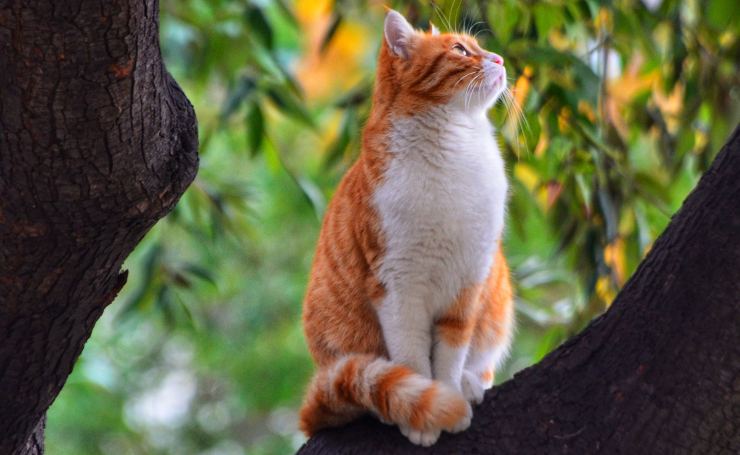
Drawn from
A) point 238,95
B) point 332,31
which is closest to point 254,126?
point 238,95

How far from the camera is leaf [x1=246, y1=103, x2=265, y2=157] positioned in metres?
3.12

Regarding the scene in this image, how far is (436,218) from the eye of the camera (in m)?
2.03

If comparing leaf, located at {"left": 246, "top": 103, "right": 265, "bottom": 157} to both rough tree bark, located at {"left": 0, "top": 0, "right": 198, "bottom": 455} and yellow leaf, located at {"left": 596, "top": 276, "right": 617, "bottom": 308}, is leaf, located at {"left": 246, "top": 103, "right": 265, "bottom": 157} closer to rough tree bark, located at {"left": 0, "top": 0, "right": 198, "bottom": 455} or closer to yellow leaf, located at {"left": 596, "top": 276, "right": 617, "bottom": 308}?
yellow leaf, located at {"left": 596, "top": 276, "right": 617, "bottom": 308}

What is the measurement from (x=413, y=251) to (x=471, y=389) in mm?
281

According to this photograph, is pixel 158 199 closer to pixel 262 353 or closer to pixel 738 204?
pixel 738 204

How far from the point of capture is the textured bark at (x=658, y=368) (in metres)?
1.58

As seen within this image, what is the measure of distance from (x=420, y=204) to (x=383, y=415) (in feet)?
1.35

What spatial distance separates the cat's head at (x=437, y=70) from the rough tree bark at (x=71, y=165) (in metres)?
0.62

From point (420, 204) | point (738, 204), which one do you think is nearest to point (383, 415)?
point (420, 204)

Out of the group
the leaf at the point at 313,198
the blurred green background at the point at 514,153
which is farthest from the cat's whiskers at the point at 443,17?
the leaf at the point at 313,198

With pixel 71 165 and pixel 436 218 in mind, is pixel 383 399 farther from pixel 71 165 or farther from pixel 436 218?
pixel 71 165

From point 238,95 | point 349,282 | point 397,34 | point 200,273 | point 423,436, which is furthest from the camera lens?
point 200,273

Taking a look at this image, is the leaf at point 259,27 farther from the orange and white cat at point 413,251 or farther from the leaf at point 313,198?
the orange and white cat at point 413,251

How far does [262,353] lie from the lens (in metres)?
5.11
